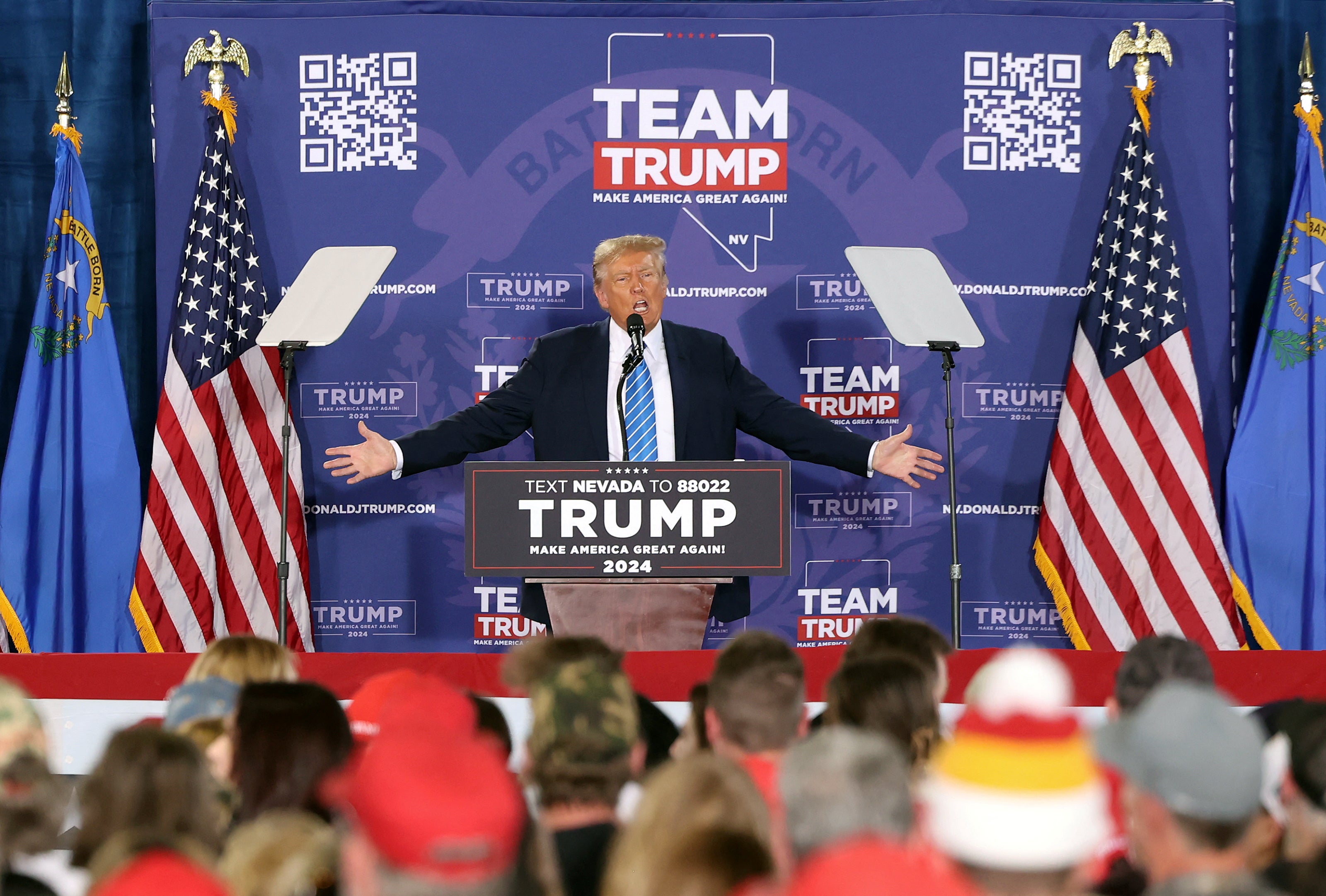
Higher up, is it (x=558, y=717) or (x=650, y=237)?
(x=650, y=237)

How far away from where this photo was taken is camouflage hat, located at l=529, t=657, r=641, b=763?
2.41m

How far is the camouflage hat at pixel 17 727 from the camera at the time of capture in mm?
2553

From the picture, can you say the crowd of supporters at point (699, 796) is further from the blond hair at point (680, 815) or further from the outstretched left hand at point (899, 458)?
the outstretched left hand at point (899, 458)

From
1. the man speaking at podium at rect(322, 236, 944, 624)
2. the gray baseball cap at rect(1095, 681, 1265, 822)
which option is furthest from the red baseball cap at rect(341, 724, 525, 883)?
the man speaking at podium at rect(322, 236, 944, 624)

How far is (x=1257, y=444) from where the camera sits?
729cm

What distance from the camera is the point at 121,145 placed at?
7621mm

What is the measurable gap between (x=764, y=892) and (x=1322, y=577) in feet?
21.3

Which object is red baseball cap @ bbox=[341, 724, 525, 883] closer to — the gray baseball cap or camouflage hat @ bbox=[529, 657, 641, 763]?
camouflage hat @ bbox=[529, 657, 641, 763]

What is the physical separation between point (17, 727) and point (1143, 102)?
638 cm

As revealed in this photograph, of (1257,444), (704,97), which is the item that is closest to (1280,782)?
(1257,444)

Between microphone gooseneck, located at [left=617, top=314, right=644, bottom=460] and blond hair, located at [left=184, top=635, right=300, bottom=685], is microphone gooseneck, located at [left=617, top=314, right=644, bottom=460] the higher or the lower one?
the higher one

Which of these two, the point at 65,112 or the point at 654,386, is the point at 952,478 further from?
the point at 65,112

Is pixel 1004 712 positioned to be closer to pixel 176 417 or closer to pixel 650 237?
pixel 650 237

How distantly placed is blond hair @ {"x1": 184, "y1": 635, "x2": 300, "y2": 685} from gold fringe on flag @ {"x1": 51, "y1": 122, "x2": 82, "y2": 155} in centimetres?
480
